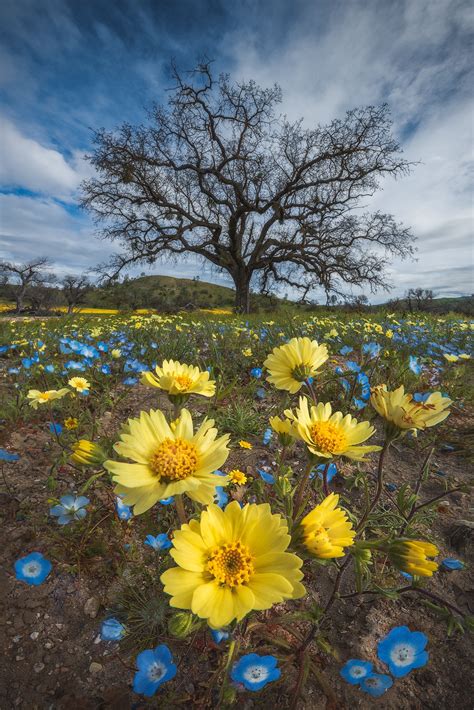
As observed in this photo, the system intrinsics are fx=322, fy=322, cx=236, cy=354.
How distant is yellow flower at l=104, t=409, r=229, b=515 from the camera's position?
30.9 inches

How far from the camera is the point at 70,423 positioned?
1988mm

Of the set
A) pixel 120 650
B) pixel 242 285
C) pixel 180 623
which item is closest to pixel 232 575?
pixel 180 623

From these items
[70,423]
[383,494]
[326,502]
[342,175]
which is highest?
[342,175]

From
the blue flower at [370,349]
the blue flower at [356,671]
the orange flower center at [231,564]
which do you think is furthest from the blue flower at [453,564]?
the blue flower at [370,349]

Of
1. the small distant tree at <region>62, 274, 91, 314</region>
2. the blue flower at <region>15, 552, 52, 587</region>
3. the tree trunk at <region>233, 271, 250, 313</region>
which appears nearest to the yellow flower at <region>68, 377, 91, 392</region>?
A: the blue flower at <region>15, 552, 52, 587</region>

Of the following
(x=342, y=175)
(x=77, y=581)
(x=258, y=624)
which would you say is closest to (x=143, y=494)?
(x=258, y=624)

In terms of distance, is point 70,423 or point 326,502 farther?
point 70,423

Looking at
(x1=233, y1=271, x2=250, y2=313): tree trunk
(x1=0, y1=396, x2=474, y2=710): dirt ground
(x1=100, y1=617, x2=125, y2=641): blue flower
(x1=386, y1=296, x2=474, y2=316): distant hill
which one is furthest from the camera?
(x1=233, y1=271, x2=250, y2=313): tree trunk

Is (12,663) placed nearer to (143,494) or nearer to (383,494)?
(143,494)

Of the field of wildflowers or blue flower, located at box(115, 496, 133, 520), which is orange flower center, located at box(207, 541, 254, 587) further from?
blue flower, located at box(115, 496, 133, 520)

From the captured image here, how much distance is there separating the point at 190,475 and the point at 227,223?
22.4 metres

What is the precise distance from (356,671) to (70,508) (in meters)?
1.18

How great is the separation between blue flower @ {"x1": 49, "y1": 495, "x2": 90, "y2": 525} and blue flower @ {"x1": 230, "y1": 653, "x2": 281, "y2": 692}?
854mm

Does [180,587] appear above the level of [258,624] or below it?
above
